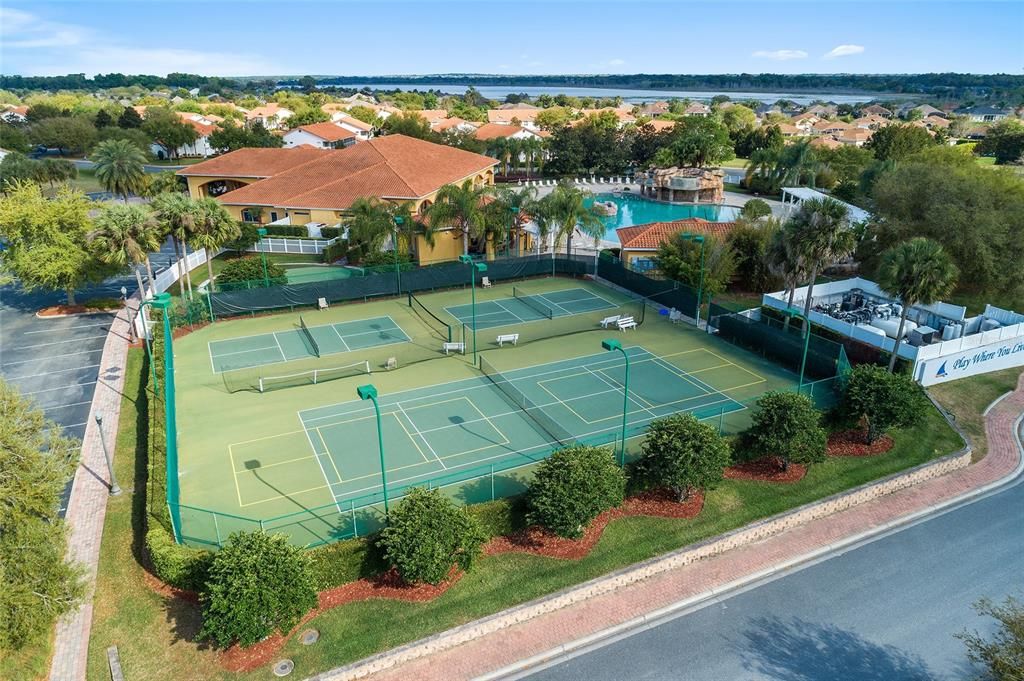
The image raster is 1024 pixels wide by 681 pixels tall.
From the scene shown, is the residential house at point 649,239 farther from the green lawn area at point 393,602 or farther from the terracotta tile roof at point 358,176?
the green lawn area at point 393,602

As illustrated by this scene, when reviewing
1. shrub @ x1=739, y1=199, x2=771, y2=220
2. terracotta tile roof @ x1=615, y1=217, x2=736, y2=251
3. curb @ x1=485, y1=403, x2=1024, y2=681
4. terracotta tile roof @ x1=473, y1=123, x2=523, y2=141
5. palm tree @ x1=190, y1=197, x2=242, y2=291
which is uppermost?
terracotta tile roof @ x1=473, y1=123, x2=523, y2=141

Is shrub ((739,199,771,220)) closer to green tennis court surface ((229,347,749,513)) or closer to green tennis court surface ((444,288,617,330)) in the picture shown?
green tennis court surface ((444,288,617,330))

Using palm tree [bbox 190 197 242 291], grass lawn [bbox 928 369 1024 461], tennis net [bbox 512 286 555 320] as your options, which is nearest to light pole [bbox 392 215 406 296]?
tennis net [bbox 512 286 555 320]

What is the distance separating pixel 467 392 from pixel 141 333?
58.2ft

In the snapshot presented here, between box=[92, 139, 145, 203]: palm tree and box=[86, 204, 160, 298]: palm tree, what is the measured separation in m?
28.4

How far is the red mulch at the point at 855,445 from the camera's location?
A: 22141 mm

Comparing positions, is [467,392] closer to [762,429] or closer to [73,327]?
[762,429]

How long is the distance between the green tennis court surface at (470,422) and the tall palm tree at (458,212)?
16323mm

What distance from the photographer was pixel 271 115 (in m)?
140

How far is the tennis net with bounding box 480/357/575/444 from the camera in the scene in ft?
76.0

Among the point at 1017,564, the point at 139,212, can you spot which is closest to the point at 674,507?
the point at 1017,564

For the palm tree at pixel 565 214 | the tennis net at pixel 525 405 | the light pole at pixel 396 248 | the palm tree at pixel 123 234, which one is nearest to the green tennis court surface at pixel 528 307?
the light pole at pixel 396 248

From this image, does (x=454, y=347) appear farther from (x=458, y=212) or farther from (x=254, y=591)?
(x=254, y=591)

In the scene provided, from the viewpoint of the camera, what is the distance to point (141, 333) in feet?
107
